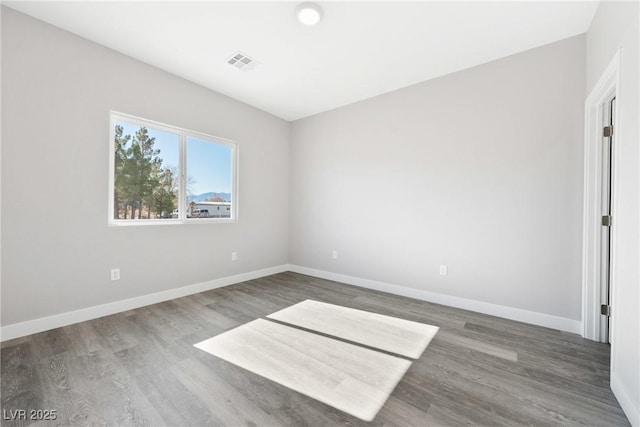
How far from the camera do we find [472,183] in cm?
295

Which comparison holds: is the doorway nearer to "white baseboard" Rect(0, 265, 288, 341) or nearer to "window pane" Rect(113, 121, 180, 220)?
"white baseboard" Rect(0, 265, 288, 341)

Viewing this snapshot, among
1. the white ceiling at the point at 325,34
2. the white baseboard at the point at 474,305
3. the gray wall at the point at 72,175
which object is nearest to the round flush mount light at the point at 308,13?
the white ceiling at the point at 325,34

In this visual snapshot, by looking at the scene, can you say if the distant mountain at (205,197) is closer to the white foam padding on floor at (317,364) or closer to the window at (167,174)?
the window at (167,174)

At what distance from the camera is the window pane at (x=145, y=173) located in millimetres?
2836

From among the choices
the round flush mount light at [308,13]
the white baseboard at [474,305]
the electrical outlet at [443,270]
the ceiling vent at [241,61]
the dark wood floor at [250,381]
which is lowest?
the dark wood floor at [250,381]

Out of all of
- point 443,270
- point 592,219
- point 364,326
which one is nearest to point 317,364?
point 364,326

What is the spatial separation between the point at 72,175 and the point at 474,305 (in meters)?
4.40

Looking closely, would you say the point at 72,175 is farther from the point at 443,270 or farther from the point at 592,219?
the point at 592,219

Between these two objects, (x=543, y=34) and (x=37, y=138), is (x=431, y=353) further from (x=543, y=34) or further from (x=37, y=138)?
(x=37, y=138)

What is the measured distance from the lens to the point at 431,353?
206 cm

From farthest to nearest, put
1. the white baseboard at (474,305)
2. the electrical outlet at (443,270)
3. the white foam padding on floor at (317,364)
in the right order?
1. the electrical outlet at (443,270)
2. the white baseboard at (474,305)
3. the white foam padding on floor at (317,364)

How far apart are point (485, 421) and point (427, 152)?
2709 mm

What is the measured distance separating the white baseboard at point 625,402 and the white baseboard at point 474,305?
95cm

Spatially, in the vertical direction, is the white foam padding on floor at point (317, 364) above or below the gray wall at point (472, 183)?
below
